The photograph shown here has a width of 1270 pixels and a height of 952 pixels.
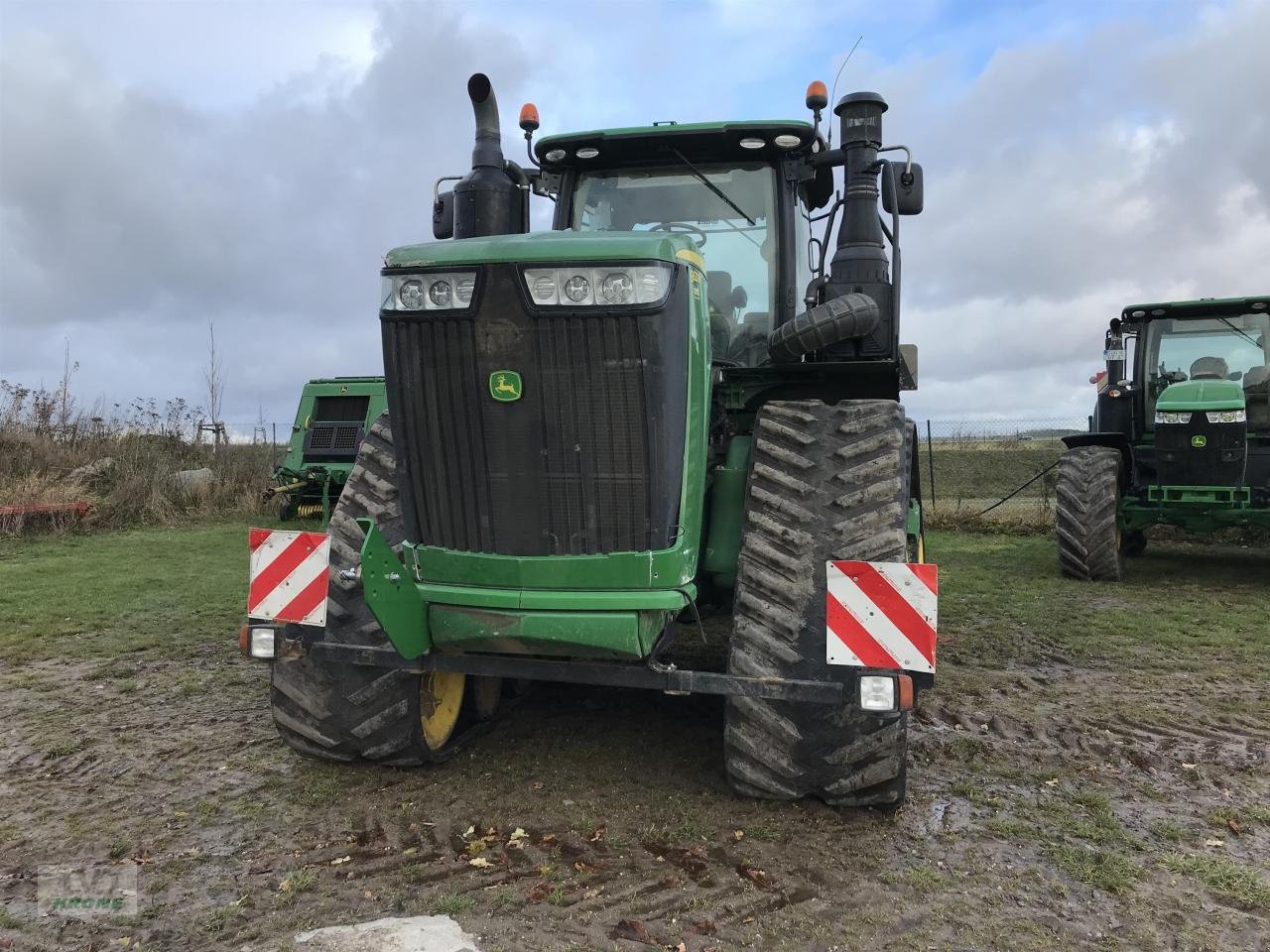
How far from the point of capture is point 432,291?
10.3 ft

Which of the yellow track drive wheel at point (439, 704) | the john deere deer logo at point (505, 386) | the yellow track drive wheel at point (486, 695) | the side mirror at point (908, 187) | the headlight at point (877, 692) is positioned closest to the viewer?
the headlight at point (877, 692)

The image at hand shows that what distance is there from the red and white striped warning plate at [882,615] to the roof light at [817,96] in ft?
8.32

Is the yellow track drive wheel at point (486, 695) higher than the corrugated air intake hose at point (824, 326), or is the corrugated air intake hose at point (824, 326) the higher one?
the corrugated air intake hose at point (824, 326)

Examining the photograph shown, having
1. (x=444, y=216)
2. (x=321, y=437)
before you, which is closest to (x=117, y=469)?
(x=321, y=437)

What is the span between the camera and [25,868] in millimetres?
2957

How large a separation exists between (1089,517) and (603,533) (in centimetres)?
691

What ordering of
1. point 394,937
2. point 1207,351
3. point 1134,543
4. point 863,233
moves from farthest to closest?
point 1134,543 → point 1207,351 → point 863,233 → point 394,937

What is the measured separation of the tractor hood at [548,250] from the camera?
306 centimetres

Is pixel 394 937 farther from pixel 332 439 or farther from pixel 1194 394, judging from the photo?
pixel 332 439

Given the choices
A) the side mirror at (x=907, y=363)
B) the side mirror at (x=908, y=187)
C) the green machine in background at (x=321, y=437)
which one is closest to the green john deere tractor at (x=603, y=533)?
the side mirror at (x=907, y=363)

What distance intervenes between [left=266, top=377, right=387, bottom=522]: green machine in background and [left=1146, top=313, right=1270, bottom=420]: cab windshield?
34.6 feet

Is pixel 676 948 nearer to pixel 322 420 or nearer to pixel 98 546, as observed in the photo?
pixel 98 546

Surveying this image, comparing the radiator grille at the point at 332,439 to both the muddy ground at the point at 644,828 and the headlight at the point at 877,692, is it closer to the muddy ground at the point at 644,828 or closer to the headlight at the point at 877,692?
the muddy ground at the point at 644,828

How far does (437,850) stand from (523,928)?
58cm
